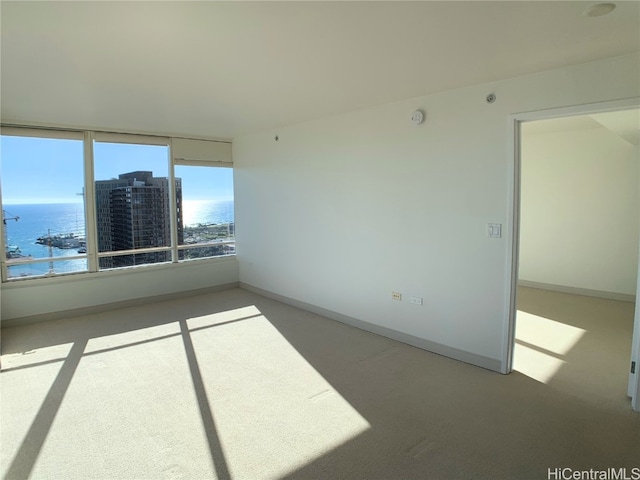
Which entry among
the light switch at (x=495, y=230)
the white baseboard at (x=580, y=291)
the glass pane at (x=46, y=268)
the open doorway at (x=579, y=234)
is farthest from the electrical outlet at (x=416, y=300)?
the glass pane at (x=46, y=268)

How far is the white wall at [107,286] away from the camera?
15.5ft

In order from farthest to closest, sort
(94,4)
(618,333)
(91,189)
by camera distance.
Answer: (91,189) < (618,333) < (94,4)

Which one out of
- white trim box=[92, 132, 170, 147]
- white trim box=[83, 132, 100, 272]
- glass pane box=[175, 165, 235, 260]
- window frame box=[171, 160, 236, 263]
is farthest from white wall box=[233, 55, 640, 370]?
white trim box=[83, 132, 100, 272]

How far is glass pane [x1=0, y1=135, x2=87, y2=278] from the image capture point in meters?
4.71

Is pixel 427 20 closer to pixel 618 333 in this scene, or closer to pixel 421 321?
pixel 421 321

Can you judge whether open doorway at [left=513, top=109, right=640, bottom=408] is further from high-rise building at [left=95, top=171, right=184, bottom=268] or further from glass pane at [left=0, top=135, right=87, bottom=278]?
glass pane at [left=0, top=135, right=87, bottom=278]

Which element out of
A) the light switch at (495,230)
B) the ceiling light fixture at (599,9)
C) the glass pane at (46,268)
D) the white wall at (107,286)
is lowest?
the white wall at (107,286)

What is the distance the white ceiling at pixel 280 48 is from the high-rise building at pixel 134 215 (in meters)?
1.65

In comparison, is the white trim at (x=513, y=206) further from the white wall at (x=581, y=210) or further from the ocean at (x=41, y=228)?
the ocean at (x=41, y=228)

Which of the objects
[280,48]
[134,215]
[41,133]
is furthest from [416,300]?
[41,133]

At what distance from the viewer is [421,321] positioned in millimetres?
3873

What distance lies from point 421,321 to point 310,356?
4.00 feet

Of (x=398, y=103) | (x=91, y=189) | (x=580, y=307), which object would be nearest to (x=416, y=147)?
(x=398, y=103)

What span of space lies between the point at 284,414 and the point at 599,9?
314 centimetres
